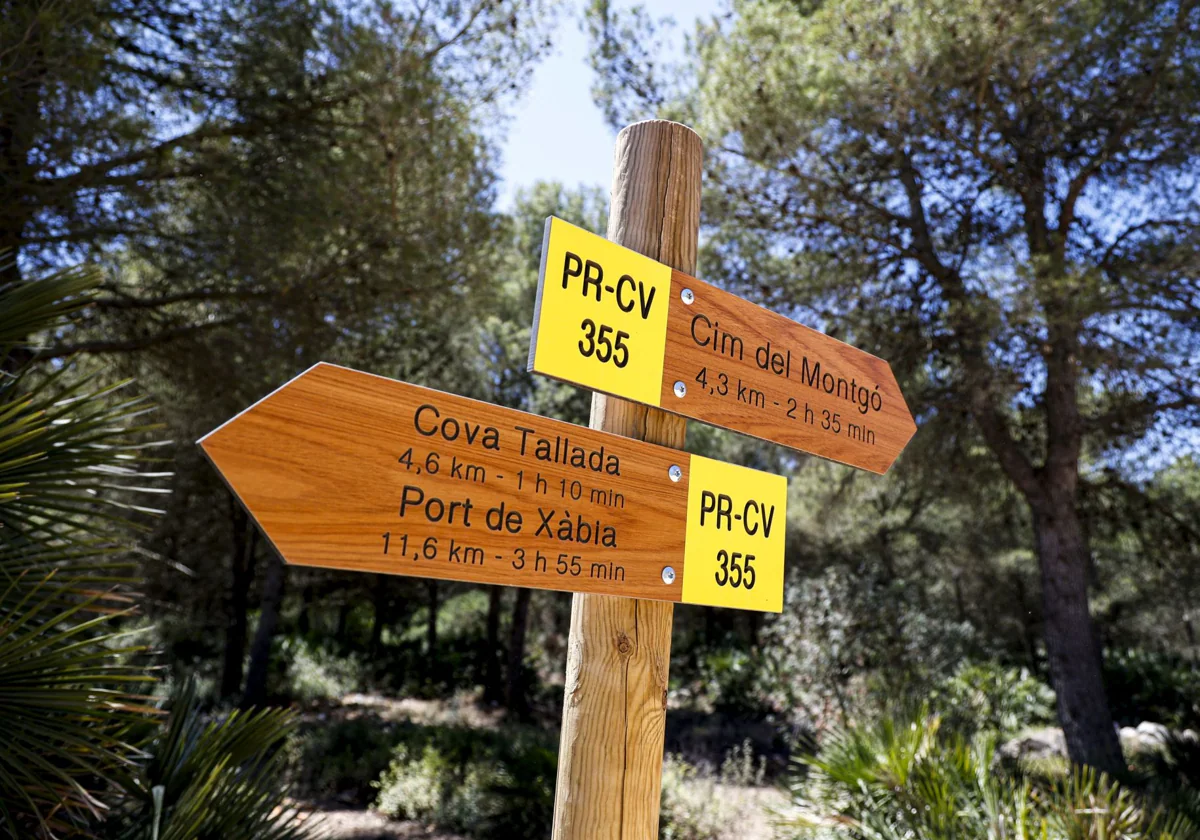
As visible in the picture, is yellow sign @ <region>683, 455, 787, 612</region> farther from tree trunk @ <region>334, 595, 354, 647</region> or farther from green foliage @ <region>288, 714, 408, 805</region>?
tree trunk @ <region>334, 595, 354, 647</region>

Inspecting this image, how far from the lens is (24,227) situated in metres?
6.07

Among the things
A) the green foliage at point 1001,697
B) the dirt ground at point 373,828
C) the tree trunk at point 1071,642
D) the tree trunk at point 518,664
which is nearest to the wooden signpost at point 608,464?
the dirt ground at point 373,828

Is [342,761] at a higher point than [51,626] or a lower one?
lower

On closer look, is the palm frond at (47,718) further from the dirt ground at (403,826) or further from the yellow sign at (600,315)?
the dirt ground at (403,826)

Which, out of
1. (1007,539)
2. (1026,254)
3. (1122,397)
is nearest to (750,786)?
(1122,397)

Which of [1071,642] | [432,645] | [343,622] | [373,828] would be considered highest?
[1071,642]

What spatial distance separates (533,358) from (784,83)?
7.68 metres

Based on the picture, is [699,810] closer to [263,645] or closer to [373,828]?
[373,828]

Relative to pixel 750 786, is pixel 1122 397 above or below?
above

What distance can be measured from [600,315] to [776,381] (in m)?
0.62

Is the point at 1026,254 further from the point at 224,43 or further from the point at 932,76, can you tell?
the point at 224,43

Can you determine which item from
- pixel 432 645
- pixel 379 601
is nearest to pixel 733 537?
pixel 432 645

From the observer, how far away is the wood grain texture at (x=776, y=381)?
197cm

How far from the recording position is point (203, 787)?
8.52ft
